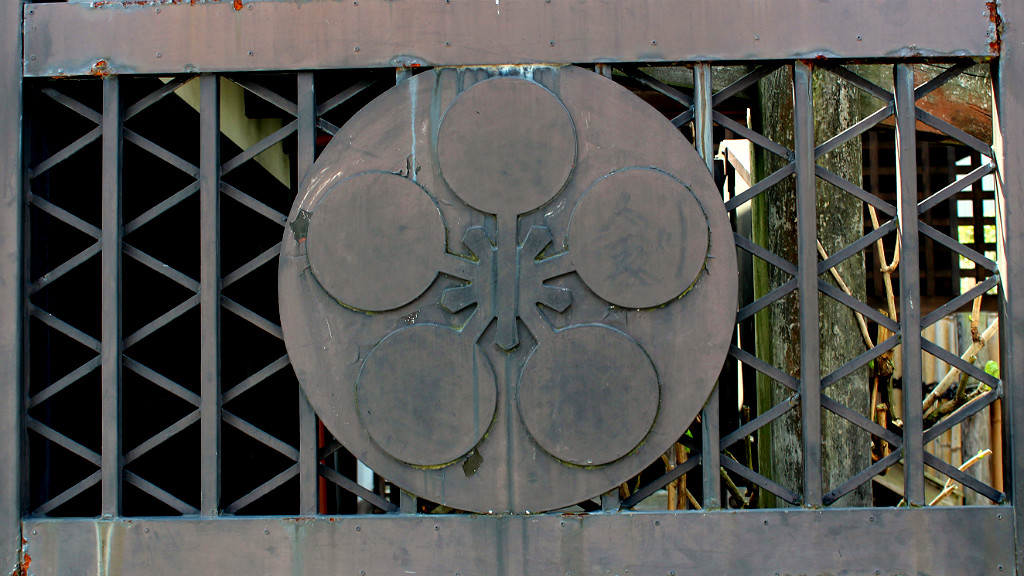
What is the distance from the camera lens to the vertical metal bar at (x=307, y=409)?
3582mm

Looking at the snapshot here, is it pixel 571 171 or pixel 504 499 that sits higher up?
pixel 571 171

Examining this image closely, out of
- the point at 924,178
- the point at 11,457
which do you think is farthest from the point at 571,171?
the point at 924,178

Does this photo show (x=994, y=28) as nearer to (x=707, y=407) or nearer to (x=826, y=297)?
(x=826, y=297)

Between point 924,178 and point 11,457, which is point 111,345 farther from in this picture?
point 924,178

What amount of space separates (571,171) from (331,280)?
131 centimetres

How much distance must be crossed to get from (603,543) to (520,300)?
4.17 ft

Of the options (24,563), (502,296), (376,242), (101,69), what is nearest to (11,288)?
(101,69)

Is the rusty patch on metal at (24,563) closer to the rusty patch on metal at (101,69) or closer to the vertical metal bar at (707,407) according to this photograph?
the rusty patch on metal at (101,69)

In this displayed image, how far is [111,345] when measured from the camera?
362 cm

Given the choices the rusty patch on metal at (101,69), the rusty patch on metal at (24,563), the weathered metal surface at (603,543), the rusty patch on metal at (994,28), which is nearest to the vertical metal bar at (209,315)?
the weathered metal surface at (603,543)

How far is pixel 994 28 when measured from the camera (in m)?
3.62

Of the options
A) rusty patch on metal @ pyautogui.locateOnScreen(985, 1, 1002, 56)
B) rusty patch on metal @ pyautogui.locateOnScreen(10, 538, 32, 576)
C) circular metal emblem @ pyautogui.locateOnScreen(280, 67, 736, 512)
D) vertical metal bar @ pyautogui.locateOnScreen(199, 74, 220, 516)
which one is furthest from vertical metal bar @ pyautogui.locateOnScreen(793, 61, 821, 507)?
rusty patch on metal @ pyautogui.locateOnScreen(10, 538, 32, 576)

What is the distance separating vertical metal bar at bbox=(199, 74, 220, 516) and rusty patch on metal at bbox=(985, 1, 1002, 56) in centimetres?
398

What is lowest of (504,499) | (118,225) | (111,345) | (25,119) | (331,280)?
(504,499)
